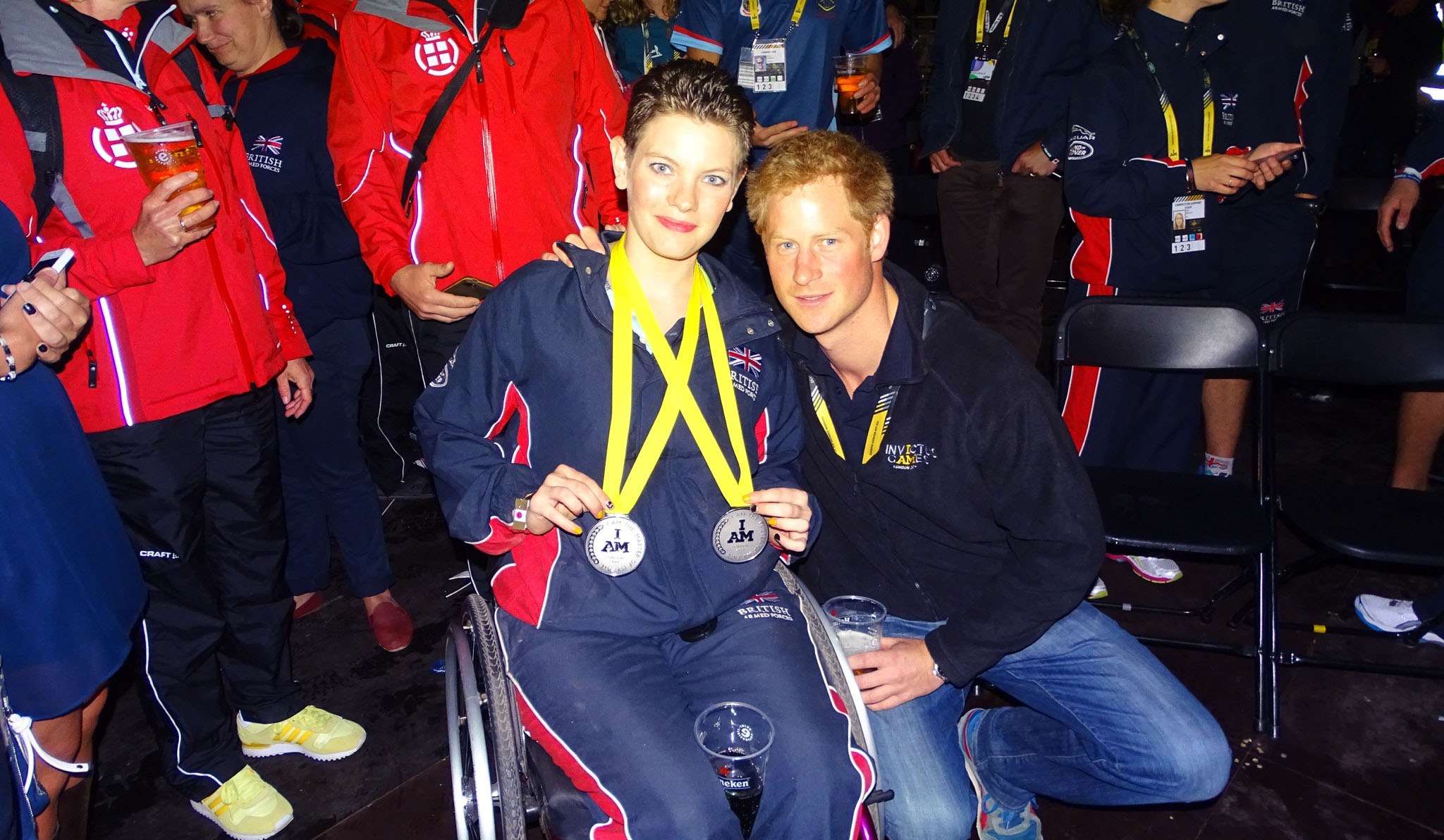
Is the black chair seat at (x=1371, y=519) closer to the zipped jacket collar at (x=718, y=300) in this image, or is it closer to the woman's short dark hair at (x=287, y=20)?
the zipped jacket collar at (x=718, y=300)

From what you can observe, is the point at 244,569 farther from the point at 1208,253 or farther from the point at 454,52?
the point at 1208,253

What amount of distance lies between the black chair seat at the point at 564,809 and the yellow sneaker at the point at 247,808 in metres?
1.25

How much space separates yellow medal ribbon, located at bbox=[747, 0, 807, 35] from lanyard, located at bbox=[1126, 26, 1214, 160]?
1.19 m

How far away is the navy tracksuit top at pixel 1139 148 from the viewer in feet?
10.5

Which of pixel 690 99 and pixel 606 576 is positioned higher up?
pixel 690 99

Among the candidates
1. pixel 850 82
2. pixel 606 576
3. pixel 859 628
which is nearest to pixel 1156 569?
pixel 859 628

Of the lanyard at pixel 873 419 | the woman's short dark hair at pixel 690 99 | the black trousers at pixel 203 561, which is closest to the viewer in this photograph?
the woman's short dark hair at pixel 690 99

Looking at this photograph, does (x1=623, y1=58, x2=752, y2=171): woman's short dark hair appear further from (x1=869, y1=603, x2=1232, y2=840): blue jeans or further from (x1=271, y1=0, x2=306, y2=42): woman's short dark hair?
(x1=271, y1=0, x2=306, y2=42): woman's short dark hair

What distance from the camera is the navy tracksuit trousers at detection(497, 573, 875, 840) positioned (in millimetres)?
1619

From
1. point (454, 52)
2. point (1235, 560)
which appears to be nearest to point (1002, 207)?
point (1235, 560)

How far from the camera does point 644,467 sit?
1.86 metres

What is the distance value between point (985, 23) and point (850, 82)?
1.34 meters

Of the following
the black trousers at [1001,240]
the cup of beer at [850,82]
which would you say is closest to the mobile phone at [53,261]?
the cup of beer at [850,82]

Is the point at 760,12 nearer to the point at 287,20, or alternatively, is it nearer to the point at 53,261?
the point at 287,20
